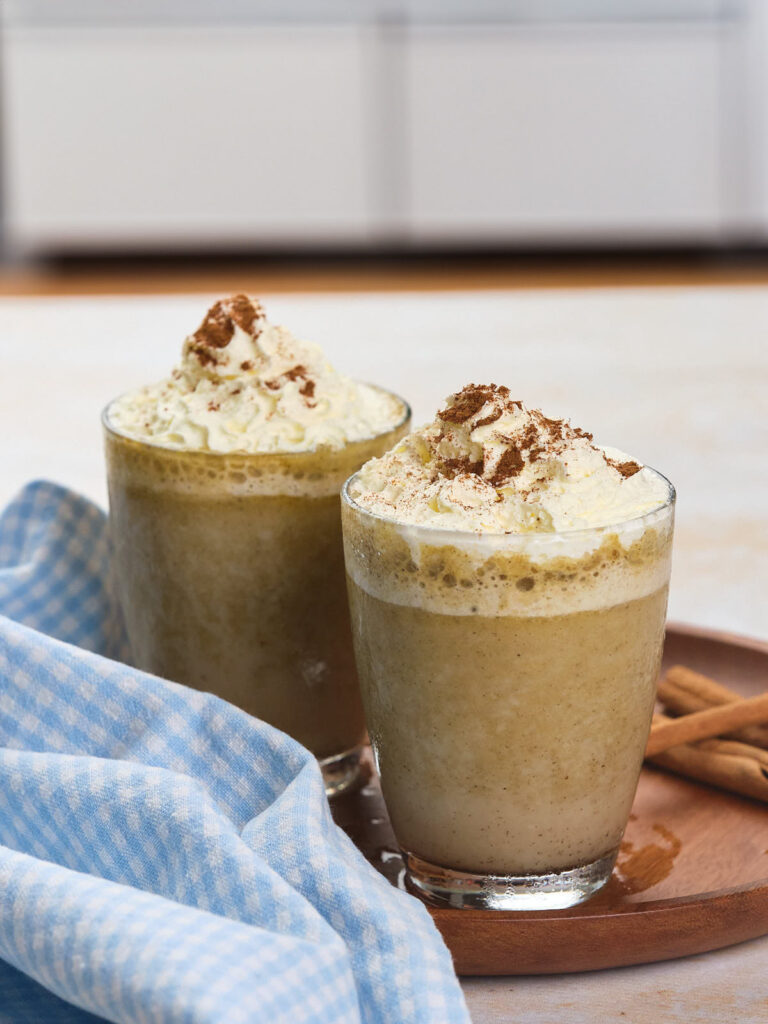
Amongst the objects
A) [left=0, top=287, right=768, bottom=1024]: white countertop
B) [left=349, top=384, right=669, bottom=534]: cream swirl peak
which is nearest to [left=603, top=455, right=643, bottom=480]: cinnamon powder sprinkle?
[left=349, top=384, right=669, bottom=534]: cream swirl peak

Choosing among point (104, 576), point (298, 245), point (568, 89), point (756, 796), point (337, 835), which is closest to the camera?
point (337, 835)

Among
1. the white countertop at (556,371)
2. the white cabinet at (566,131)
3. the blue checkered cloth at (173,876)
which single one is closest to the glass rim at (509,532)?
the blue checkered cloth at (173,876)

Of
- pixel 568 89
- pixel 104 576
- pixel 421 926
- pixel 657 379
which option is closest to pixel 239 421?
pixel 104 576

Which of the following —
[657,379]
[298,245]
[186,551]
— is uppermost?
[186,551]

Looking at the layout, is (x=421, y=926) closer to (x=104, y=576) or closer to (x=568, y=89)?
(x=104, y=576)

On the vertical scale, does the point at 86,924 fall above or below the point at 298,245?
above

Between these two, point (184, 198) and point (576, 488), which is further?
point (184, 198)

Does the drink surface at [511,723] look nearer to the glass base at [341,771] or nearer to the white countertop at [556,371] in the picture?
the glass base at [341,771]
